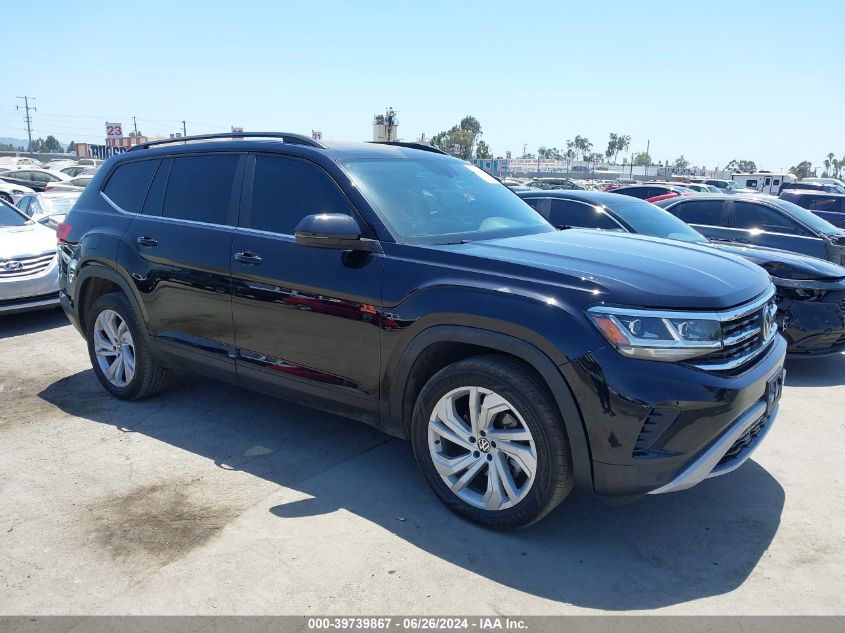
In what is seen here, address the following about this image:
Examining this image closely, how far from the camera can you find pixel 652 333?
2.82 m

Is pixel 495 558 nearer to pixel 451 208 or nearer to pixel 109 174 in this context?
pixel 451 208

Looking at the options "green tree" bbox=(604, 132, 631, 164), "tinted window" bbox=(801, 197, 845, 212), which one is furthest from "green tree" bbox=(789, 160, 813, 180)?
"tinted window" bbox=(801, 197, 845, 212)

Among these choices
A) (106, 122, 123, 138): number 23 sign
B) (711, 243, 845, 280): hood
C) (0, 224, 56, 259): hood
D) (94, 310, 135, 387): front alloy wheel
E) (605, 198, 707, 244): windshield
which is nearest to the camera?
(94, 310, 135, 387): front alloy wheel

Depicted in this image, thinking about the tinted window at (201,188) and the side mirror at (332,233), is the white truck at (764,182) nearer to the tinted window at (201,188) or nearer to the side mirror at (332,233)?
the tinted window at (201,188)

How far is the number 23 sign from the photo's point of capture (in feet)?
→ 117

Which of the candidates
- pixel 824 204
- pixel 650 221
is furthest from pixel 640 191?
pixel 650 221

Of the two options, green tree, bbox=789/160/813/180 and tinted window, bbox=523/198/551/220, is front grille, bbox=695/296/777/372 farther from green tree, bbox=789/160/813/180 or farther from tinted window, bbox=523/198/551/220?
green tree, bbox=789/160/813/180

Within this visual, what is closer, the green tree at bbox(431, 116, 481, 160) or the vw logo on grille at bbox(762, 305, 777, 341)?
the vw logo on grille at bbox(762, 305, 777, 341)

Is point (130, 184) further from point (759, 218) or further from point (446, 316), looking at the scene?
point (759, 218)

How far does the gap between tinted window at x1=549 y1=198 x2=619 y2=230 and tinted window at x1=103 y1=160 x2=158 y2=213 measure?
14.8 ft

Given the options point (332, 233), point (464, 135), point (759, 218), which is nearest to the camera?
point (332, 233)

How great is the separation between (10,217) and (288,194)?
20.7ft

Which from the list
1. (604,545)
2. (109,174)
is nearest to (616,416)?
(604,545)

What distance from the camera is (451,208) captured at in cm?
405
